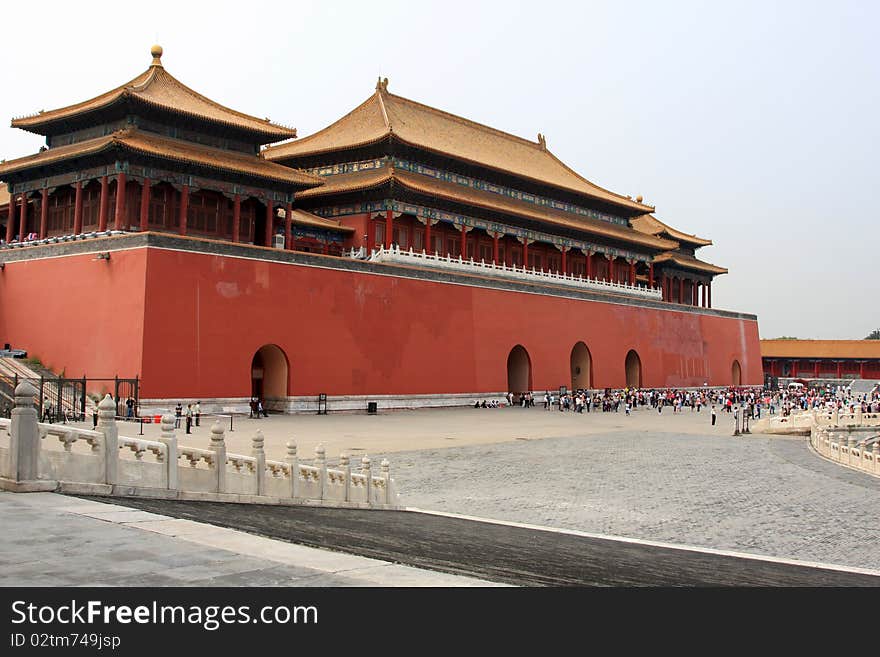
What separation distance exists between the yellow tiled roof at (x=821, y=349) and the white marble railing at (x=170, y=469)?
64687 mm

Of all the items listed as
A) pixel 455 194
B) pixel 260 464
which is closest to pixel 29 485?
pixel 260 464

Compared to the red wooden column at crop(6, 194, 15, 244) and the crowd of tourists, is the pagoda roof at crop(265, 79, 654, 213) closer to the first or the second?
the crowd of tourists

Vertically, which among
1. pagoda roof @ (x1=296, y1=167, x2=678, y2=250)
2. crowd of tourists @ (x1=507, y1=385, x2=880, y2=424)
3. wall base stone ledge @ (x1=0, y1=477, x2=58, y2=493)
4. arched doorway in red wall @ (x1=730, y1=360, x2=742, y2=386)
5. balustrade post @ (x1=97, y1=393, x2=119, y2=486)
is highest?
pagoda roof @ (x1=296, y1=167, x2=678, y2=250)

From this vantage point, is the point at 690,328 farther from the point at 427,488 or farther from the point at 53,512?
the point at 53,512

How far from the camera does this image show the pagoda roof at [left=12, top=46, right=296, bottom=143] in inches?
1128

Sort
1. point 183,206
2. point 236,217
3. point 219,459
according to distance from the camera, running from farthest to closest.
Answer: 1. point 236,217
2. point 183,206
3. point 219,459

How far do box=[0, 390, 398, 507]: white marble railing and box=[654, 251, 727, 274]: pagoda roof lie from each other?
153ft

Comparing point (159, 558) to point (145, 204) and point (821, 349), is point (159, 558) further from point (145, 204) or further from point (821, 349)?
point (821, 349)

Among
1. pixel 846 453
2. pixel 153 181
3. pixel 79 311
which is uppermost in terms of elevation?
pixel 153 181

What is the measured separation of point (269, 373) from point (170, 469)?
62.5 feet

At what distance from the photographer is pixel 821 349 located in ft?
232

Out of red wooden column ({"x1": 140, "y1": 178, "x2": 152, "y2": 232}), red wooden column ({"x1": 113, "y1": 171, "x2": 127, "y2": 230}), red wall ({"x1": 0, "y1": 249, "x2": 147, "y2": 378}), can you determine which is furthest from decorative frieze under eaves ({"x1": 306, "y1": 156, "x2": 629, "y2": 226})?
red wall ({"x1": 0, "y1": 249, "x2": 147, "y2": 378})

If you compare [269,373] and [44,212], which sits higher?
[44,212]

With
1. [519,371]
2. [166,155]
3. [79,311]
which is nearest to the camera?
[79,311]
